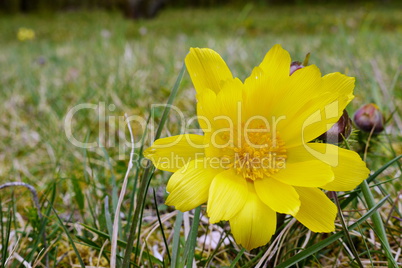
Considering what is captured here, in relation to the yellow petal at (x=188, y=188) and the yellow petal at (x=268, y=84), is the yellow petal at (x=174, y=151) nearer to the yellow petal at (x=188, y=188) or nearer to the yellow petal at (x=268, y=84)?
the yellow petal at (x=188, y=188)

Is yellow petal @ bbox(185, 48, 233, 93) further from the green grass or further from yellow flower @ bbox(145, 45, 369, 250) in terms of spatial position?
the green grass

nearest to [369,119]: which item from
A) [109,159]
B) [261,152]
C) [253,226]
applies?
[261,152]

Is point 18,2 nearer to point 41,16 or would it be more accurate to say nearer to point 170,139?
point 41,16

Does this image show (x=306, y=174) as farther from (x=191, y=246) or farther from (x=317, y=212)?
(x=191, y=246)

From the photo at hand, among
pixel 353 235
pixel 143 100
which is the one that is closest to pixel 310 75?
pixel 353 235

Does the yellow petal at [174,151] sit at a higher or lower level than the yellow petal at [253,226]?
higher

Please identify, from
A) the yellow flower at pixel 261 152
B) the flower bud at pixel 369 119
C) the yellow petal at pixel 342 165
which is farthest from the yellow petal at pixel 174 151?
the flower bud at pixel 369 119
